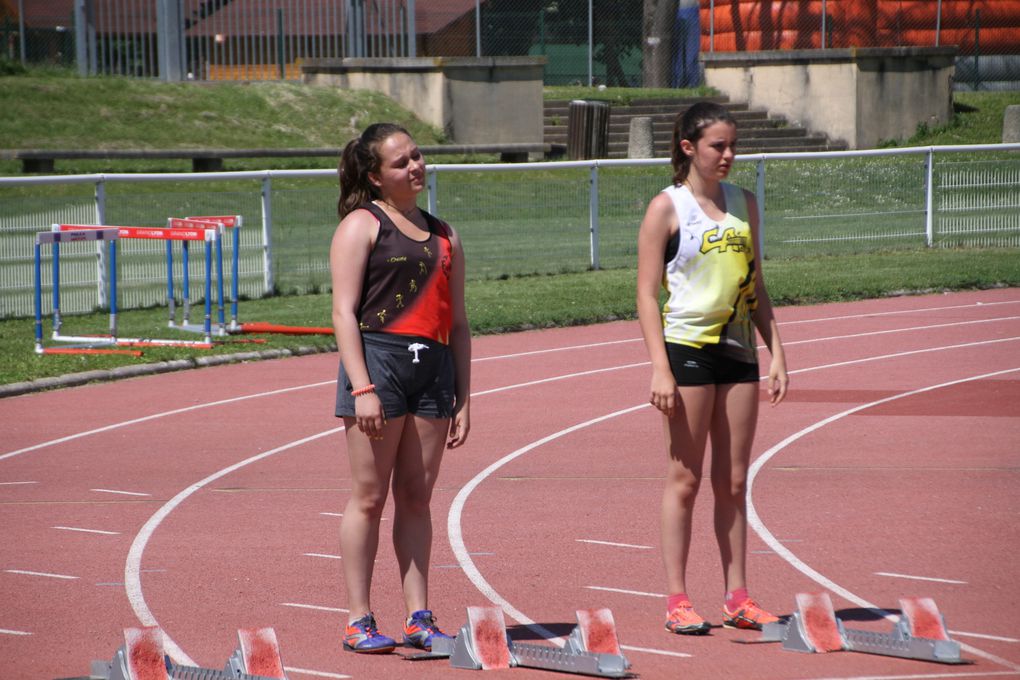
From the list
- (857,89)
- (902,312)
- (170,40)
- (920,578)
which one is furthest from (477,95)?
(920,578)

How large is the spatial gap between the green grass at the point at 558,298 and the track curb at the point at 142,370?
6 centimetres

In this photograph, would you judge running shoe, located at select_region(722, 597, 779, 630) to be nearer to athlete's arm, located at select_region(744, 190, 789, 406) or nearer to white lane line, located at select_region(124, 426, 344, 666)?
athlete's arm, located at select_region(744, 190, 789, 406)

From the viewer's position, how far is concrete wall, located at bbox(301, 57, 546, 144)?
30.8 metres

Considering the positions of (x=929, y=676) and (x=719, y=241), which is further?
(x=719, y=241)

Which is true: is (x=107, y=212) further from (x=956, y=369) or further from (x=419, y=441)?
(x=419, y=441)

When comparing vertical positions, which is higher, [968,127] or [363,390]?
[968,127]

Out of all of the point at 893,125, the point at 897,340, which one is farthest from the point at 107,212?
the point at 893,125

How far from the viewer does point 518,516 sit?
786 cm

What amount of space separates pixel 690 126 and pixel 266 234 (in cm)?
1352

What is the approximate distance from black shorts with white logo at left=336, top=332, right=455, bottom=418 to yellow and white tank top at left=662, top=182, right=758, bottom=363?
0.91 meters

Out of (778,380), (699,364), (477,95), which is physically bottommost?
(778,380)

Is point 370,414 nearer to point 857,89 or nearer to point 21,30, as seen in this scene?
point 21,30

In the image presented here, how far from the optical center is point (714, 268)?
223 inches

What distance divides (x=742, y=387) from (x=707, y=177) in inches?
32.2
